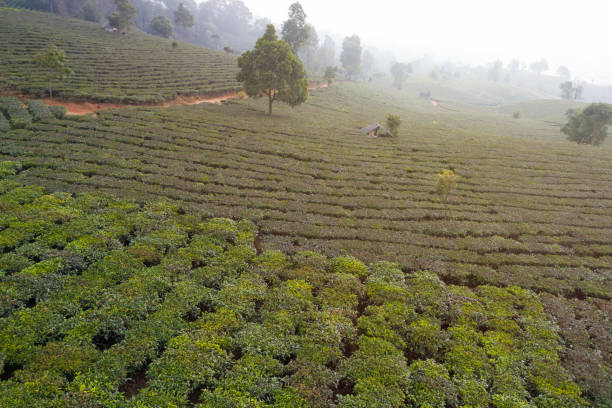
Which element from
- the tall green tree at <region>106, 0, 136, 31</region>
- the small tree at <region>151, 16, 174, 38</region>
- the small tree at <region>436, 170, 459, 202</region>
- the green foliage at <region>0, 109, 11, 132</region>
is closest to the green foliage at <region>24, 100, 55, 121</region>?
the green foliage at <region>0, 109, 11, 132</region>

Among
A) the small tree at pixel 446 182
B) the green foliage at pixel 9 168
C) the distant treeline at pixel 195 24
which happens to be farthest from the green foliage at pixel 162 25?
the small tree at pixel 446 182

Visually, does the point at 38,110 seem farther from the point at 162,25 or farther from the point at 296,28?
the point at 162,25

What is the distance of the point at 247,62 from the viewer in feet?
136

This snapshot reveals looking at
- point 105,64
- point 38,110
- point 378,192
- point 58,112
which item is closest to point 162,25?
point 105,64

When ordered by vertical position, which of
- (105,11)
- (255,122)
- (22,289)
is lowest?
(22,289)

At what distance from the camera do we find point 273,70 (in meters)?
41.0

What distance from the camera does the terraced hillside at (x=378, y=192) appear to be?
51.6 feet

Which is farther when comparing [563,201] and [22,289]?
[563,201]

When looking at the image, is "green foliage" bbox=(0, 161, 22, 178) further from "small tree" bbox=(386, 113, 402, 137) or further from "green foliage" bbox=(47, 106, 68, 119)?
"small tree" bbox=(386, 113, 402, 137)

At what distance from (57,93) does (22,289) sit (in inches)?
1485

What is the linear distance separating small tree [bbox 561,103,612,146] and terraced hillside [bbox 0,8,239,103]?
2508 inches

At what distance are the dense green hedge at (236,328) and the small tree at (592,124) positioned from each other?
5535 centimetres

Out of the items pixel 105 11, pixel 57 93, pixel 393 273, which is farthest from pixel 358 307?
pixel 105 11

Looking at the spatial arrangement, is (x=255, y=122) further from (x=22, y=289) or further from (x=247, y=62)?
(x=22, y=289)
